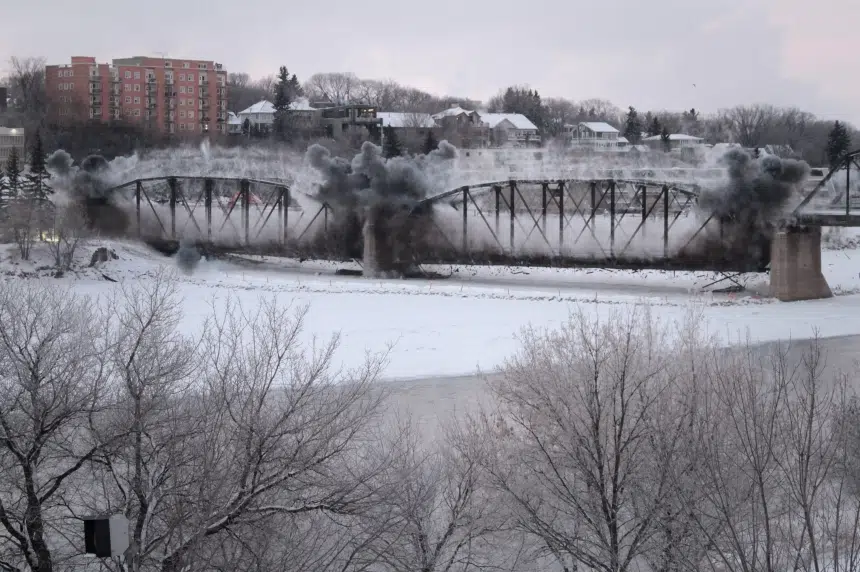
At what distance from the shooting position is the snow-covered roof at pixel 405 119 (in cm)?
11931

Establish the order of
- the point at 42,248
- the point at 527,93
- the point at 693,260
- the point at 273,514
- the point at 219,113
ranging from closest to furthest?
the point at 273,514, the point at 693,260, the point at 42,248, the point at 219,113, the point at 527,93

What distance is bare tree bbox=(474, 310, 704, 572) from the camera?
51.6ft

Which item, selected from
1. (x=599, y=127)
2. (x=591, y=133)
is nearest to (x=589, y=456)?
(x=591, y=133)

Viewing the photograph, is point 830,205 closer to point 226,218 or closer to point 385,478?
point 226,218

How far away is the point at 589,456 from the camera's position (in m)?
17.0

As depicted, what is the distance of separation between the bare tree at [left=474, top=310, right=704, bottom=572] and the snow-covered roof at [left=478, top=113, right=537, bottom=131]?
109m

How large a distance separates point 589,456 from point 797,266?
32.0 metres

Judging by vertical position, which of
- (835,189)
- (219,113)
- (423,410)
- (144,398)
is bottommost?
(423,410)

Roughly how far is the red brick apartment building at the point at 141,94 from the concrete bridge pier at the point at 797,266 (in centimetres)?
6092

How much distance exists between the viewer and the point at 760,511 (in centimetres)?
1600

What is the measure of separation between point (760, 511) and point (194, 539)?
7.29m

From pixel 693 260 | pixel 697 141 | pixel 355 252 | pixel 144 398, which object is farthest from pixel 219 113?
pixel 144 398

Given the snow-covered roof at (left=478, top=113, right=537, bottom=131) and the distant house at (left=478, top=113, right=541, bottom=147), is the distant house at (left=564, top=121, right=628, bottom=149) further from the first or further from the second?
the snow-covered roof at (left=478, top=113, right=537, bottom=131)

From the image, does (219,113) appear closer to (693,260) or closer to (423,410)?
(693,260)
